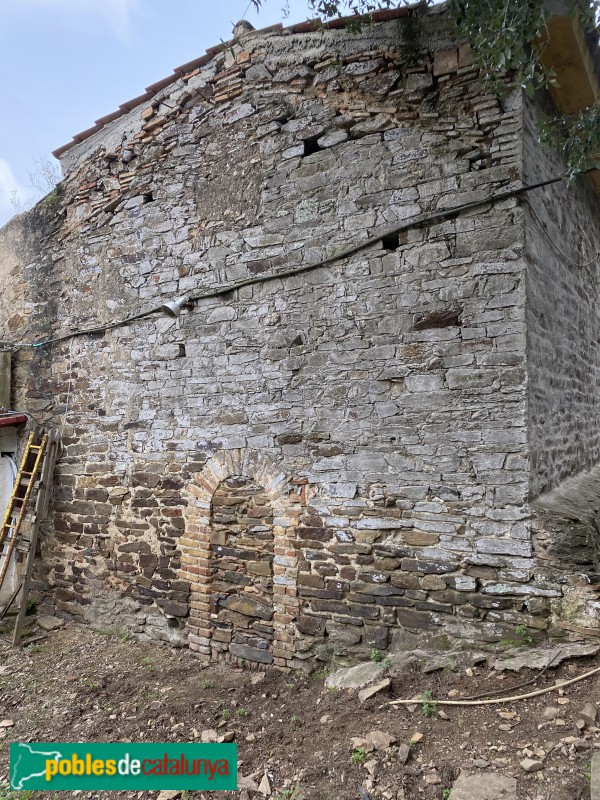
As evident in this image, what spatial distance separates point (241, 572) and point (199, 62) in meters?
5.05

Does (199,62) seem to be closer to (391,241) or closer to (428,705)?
(391,241)

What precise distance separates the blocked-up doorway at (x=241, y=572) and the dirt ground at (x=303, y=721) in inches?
10.0

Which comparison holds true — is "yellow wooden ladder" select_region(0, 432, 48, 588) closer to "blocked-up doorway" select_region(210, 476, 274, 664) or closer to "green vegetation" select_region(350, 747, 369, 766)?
"blocked-up doorway" select_region(210, 476, 274, 664)

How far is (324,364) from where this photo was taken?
179 inches

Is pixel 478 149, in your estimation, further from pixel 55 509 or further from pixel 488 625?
pixel 55 509

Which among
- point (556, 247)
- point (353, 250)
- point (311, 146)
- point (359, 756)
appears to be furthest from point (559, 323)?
point (359, 756)

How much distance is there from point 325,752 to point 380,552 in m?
1.43

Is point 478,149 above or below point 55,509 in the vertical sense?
above

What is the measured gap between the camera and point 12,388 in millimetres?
6750

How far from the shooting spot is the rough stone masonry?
3943 mm

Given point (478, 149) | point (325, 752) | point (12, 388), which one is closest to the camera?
point (325, 752)

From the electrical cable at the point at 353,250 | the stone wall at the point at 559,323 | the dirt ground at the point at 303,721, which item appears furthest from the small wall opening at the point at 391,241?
the dirt ground at the point at 303,721

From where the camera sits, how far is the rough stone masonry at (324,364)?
12.9ft

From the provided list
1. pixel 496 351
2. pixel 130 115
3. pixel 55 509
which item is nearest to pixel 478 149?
pixel 496 351
